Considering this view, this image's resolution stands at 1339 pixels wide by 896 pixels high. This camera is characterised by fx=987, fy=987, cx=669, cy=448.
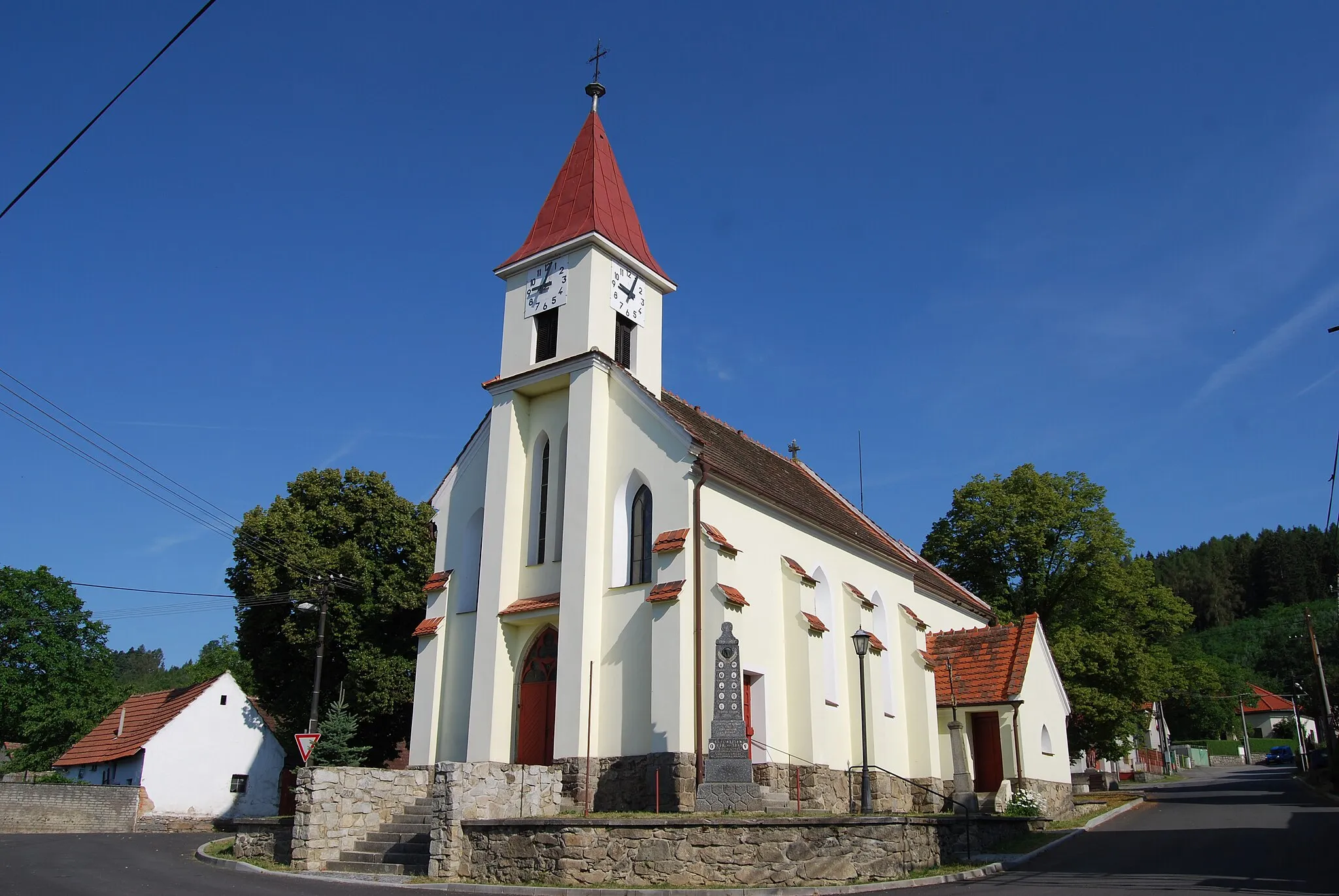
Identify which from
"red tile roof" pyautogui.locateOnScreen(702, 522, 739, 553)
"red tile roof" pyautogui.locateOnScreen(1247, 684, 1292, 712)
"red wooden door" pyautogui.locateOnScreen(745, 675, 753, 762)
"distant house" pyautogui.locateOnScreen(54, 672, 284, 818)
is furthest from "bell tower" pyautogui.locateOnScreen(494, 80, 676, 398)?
"red tile roof" pyautogui.locateOnScreen(1247, 684, 1292, 712)

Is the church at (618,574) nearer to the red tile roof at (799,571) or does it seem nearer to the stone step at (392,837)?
the red tile roof at (799,571)

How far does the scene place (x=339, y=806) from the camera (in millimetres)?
18000

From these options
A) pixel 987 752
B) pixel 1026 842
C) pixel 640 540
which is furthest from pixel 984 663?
pixel 640 540

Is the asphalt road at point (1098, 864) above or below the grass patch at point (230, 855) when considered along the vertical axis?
above

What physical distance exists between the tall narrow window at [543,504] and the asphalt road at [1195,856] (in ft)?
38.0

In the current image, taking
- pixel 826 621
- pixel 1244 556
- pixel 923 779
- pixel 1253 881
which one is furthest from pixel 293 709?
pixel 1244 556

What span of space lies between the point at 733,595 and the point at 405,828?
24.7 feet

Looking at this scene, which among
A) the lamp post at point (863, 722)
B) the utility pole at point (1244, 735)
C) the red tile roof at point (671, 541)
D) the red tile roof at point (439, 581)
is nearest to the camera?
the lamp post at point (863, 722)

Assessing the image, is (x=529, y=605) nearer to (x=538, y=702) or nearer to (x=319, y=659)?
(x=538, y=702)

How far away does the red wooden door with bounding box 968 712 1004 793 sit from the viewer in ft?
94.2

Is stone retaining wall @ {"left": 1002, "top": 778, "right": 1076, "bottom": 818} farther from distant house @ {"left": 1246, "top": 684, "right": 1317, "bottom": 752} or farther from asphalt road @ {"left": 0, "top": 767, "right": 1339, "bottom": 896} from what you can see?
distant house @ {"left": 1246, "top": 684, "right": 1317, "bottom": 752}

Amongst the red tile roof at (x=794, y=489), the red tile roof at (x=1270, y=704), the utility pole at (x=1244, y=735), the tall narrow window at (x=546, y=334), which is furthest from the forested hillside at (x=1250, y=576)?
the tall narrow window at (x=546, y=334)

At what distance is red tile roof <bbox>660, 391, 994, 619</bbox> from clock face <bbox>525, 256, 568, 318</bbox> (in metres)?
3.65

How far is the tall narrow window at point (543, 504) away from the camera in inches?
898
